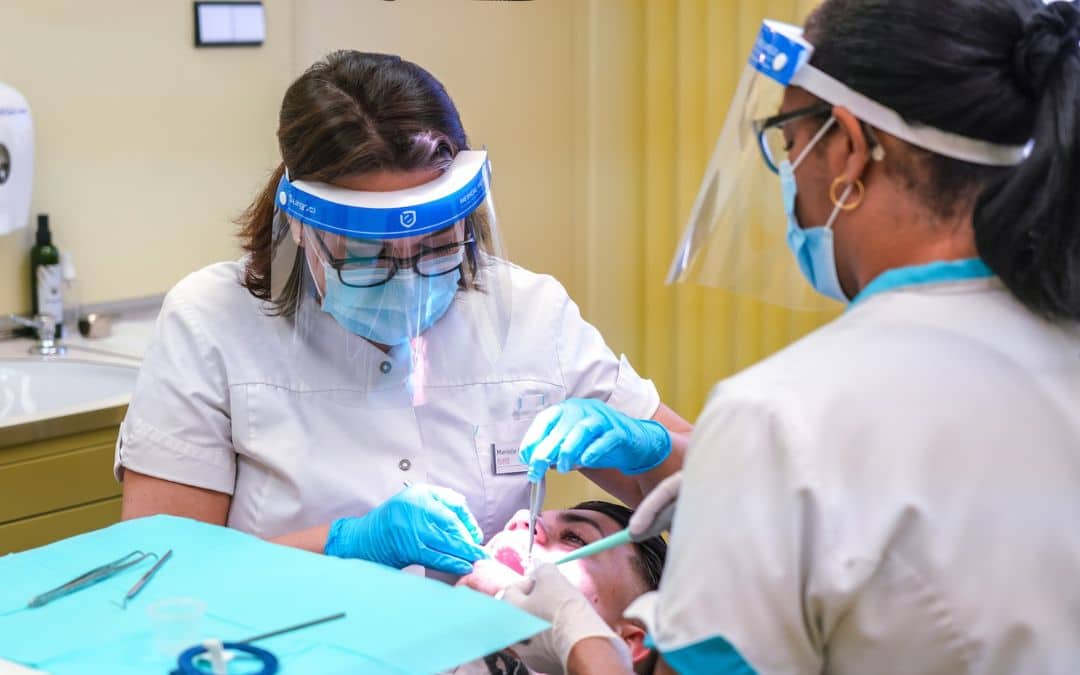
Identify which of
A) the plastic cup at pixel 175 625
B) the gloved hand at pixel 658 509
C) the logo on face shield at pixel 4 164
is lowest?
the plastic cup at pixel 175 625

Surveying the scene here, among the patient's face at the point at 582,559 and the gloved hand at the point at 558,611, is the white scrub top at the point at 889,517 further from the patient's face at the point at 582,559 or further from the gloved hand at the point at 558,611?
the patient's face at the point at 582,559

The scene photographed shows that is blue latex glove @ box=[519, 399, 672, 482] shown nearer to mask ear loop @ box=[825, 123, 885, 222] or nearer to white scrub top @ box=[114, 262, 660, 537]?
white scrub top @ box=[114, 262, 660, 537]

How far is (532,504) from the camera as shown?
189cm

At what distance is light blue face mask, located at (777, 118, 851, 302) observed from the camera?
4.00 ft

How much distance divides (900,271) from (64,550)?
110 centimetres

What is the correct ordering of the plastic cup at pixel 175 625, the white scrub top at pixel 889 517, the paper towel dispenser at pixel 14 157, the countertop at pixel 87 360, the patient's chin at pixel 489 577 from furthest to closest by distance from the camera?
the paper towel dispenser at pixel 14 157 < the countertop at pixel 87 360 < the patient's chin at pixel 489 577 < the plastic cup at pixel 175 625 < the white scrub top at pixel 889 517

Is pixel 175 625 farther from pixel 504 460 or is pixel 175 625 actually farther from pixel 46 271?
pixel 46 271

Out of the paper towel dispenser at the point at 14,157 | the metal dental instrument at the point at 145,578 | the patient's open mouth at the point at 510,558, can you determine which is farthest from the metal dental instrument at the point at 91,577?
the paper towel dispenser at the point at 14,157

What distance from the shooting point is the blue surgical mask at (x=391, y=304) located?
68.7 inches

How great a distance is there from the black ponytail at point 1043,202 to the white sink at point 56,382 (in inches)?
78.5

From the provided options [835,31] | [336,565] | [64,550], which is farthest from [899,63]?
[64,550]

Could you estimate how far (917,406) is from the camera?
104 cm

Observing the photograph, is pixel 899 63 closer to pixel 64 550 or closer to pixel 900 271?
pixel 900 271

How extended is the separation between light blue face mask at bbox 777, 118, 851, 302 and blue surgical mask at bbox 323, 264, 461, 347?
0.62 meters
